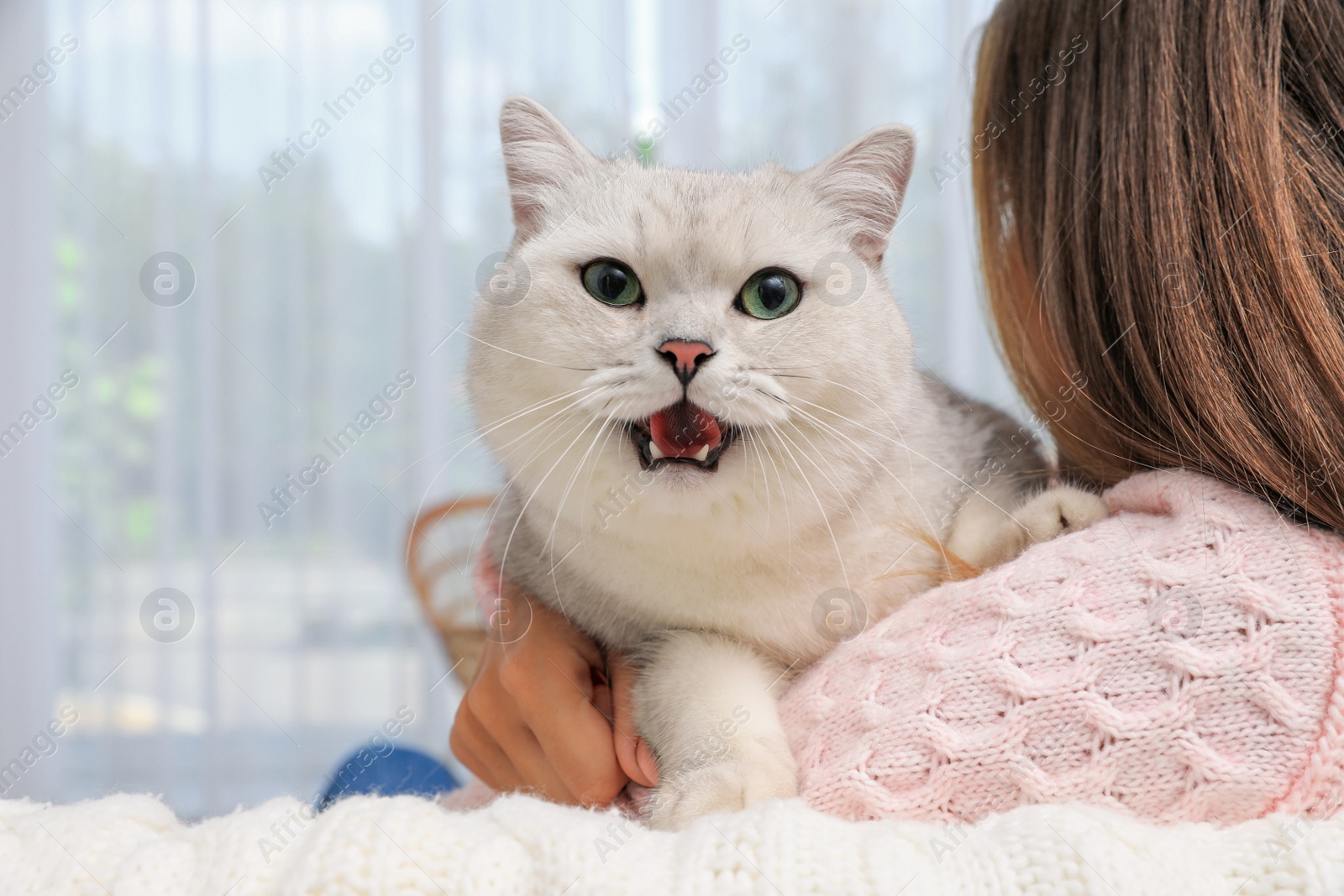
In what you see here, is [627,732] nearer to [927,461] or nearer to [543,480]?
[543,480]

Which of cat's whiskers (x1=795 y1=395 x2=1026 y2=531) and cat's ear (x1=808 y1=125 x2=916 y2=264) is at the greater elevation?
cat's ear (x1=808 y1=125 x2=916 y2=264)

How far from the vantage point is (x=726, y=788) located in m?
0.90

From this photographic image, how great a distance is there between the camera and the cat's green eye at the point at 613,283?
3.49 ft

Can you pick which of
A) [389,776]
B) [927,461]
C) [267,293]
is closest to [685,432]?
[927,461]

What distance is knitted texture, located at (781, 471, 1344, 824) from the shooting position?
28.6 inches

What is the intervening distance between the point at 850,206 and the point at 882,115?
2199 millimetres

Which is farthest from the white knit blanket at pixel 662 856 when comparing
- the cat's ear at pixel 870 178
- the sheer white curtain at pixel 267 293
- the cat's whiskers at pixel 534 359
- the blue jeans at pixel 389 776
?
the sheer white curtain at pixel 267 293

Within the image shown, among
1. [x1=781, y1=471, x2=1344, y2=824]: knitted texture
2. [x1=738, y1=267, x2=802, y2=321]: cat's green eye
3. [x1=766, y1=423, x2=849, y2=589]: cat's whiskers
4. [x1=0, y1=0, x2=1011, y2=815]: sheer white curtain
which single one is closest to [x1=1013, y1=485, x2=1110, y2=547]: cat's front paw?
[x1=781, y1=471, x2=1344, y2=824]: knitted texture

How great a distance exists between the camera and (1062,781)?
0.77m

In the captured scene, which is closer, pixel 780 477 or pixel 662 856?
pixel 662 856

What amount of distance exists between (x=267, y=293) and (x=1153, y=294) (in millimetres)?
2960

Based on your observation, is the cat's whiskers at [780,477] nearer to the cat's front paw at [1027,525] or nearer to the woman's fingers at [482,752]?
the cat's front paw at [1027,525]

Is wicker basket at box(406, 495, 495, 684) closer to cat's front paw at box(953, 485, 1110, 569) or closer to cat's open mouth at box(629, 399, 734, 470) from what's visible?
cat's open mouth at box(629, 399, 734, 470)

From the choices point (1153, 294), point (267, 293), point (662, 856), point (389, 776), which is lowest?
point (389, 776)
